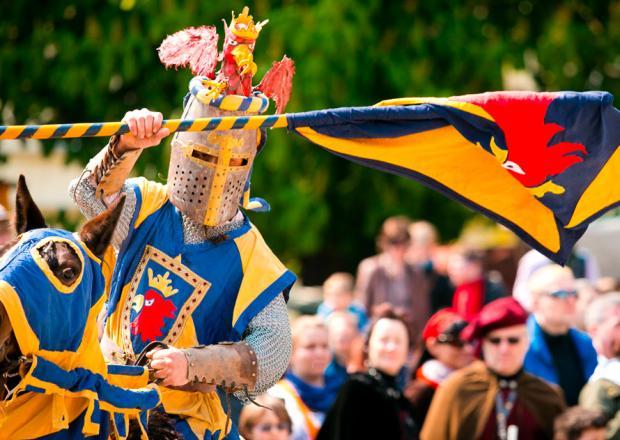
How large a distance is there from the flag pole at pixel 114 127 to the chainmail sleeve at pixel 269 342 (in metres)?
0.88

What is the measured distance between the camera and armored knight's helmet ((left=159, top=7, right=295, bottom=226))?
598 cm

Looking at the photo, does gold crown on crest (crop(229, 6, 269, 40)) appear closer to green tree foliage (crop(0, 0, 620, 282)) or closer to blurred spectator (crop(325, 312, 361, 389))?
blurred spectator (crop(325, 312, 361, 389))

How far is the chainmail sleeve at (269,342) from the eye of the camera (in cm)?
598

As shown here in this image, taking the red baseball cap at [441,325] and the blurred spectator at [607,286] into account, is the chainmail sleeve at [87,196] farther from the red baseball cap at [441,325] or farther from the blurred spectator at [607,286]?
the blurred spectator at [607,286]

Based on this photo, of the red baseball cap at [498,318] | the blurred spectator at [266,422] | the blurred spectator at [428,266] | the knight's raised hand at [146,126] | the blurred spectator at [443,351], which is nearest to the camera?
the knight's raised hand at [146,126]

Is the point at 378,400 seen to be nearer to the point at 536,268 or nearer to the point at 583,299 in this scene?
the point at 536,268

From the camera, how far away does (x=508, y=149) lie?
605 cm

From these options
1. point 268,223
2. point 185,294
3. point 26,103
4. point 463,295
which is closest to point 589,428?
point 185,294

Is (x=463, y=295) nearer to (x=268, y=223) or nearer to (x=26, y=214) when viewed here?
(x=268, y=223)

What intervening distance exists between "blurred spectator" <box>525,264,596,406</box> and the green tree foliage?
398 centimetres

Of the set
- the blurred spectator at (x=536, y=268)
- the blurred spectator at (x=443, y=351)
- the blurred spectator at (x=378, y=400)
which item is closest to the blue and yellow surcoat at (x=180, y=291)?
the blurred spectator at (x=378, y=400)

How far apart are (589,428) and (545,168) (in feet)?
8.24

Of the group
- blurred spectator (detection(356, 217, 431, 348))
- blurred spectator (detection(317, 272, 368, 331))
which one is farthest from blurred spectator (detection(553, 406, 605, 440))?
blurred spectator (detection(356, 217, 431, 348))

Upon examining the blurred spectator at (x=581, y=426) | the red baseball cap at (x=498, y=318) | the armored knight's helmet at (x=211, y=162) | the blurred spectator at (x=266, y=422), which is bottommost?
the blurred spectator at (x=266, y=422)
